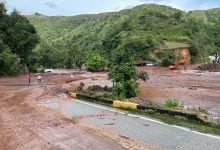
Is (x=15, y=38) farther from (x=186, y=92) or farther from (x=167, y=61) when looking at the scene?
(x=186, y=92)

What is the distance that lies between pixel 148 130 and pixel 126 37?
7014 cm

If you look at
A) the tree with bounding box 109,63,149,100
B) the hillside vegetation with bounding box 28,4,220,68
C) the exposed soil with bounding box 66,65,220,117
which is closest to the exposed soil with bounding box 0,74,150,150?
the exposed soil with bounding box 66,65,220,117

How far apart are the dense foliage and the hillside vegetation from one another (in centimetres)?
752

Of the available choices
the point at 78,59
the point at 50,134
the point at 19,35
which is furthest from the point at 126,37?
the point at 50,134

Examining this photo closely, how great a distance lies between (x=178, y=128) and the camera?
11.7 metres

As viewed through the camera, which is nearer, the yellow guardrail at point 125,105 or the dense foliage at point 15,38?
the yellow guardrail at point 125,105

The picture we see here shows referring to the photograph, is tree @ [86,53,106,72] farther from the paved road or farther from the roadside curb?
the paved road

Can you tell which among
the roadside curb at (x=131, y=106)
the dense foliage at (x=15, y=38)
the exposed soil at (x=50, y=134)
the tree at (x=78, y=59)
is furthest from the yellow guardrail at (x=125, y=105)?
the tree at (x=78, y=59)

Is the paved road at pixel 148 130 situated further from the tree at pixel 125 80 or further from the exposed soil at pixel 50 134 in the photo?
the tree at pixel 125 80

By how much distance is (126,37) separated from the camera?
80938mm

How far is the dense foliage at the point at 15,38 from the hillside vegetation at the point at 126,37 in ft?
24.7

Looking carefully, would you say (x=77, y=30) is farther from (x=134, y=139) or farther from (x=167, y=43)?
(x=134, y=139)

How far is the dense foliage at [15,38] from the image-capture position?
4850cm

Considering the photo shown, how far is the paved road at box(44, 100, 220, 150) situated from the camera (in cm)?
959
